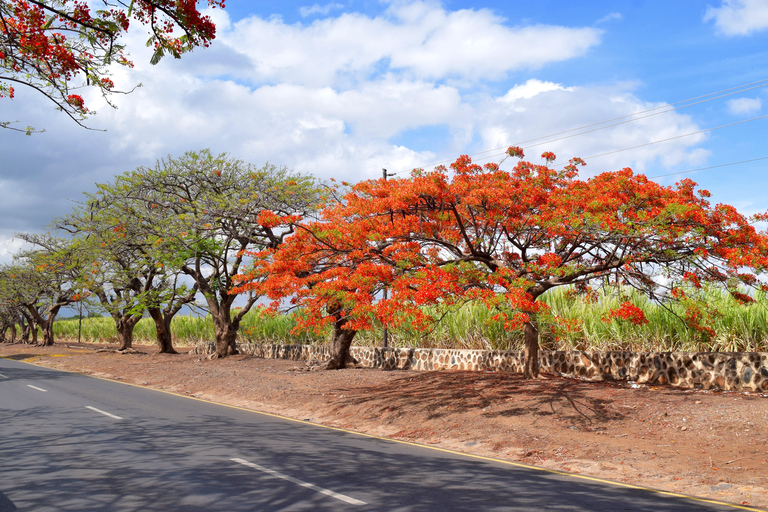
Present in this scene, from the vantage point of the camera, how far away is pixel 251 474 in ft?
22.7

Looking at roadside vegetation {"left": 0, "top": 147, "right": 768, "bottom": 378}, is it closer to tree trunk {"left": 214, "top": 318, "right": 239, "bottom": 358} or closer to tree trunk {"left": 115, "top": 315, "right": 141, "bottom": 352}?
tree trunk {"left": 214, "top": 318, "right": 239, "bottom": 358}

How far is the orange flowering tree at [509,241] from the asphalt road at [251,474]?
328 cm

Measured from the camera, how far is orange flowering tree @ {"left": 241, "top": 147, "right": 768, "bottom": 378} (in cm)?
1089

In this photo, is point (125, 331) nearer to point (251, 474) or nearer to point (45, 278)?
point (45, 278)

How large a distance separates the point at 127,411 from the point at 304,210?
11752mm

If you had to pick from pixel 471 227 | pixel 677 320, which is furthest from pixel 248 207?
pixel 677 320

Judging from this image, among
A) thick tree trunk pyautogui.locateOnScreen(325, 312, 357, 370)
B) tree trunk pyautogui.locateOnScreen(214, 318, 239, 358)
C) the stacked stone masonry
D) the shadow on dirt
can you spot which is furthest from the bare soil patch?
tree trunk pyautogui.locateOnScreen(214, 318, 239, 358)

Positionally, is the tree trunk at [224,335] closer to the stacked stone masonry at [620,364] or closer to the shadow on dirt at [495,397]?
the stacked stone masonry at [620,364]

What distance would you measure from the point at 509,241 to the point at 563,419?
16.2ft

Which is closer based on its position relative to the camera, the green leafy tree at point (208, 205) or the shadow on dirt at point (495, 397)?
the shadow on dirt at point (495, 397)

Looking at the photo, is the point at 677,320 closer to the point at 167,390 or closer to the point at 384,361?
the point at 384,361

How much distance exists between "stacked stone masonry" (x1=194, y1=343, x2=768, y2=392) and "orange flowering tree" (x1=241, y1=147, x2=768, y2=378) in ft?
3.46

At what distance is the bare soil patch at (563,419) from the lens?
26.0 feet

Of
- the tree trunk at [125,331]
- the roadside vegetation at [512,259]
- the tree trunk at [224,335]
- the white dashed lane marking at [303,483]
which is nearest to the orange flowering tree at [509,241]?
the roadside vegetation at [512,259]
